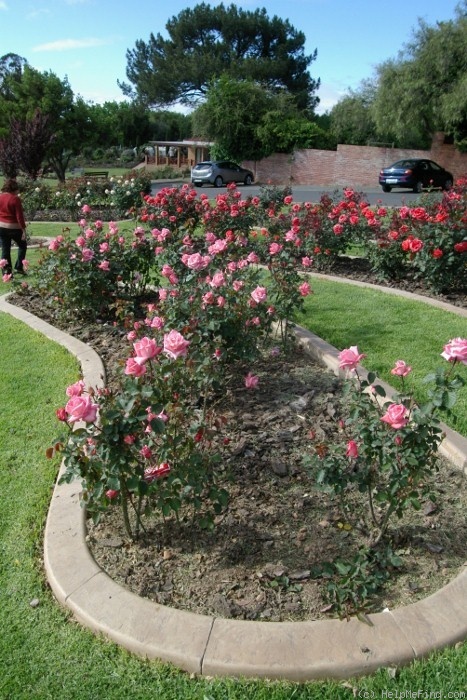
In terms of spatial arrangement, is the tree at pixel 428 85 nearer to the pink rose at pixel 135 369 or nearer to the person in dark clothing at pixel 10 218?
the person in dark clothing at pixel 10 218

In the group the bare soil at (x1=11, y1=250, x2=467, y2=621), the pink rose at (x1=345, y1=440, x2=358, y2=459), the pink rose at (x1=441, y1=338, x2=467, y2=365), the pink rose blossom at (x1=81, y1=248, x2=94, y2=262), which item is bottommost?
the bare soil at (x1=11, y1=250, x2=467, y2=621)

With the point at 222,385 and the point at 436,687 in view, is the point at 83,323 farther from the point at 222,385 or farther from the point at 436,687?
the point at 436,687

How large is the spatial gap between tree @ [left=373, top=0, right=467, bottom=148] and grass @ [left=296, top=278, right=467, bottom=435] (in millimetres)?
23927

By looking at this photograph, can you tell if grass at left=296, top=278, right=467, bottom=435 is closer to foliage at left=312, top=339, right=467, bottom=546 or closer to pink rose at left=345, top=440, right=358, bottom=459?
foliage at left=312, top=339, right=467, bottom=546

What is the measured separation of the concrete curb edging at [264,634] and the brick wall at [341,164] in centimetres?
3020

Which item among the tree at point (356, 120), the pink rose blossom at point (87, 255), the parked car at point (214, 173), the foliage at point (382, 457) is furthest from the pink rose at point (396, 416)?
the tree at point (356, 120)

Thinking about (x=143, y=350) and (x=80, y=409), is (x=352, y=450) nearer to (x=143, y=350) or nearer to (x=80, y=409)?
(x=143, y=350)

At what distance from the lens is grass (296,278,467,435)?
4090 millimetres

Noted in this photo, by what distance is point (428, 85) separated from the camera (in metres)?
26.6

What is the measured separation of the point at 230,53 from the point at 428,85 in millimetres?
21979

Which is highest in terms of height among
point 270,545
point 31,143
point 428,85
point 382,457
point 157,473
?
point 428,85

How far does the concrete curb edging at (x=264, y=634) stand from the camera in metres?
1.82

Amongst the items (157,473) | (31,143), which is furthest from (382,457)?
(31,143)

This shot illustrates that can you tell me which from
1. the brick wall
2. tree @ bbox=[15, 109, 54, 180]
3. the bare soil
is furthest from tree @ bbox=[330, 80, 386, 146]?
the bare soil
